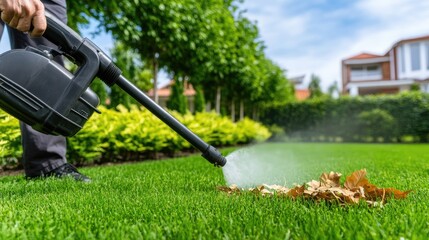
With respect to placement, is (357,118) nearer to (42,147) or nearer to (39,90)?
(42,147)

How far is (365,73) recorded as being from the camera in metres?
35.6

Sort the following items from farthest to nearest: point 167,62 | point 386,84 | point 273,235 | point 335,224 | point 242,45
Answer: point 386,84, point 242,45, point 167,62, point 335,224, point 273,235

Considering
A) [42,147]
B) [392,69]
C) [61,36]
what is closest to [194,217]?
[61,36]

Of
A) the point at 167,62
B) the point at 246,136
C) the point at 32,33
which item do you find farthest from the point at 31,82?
the point at 246,136

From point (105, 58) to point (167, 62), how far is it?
253 inches

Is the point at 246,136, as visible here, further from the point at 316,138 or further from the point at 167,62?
the point at 316,138

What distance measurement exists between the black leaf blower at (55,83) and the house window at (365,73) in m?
36.3

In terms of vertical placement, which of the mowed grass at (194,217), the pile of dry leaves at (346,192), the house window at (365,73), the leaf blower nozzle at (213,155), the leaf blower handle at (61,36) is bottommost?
the mowed grass at (194,217)

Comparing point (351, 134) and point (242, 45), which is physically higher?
point (242, 45)

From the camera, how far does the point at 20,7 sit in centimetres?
149

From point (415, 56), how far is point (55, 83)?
35211 millimetres

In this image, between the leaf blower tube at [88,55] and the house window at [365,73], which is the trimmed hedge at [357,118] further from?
the house window at [365,73]

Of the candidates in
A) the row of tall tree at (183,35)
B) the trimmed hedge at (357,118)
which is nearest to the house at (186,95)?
the row of tall tree at (183,35)

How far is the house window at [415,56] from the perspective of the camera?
31547 millimetres
